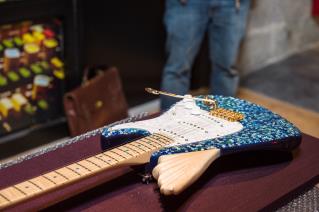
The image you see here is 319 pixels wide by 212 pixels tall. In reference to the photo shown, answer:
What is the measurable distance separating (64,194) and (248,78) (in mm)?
2047

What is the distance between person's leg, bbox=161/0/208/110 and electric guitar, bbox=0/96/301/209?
0.77 metres

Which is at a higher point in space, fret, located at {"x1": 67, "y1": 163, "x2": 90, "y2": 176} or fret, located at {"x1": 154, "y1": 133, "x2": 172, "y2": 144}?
fret, located at {"x1": 154, "y1": 133, "x2": 172, "y2": 144}

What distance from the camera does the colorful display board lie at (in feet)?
6.16

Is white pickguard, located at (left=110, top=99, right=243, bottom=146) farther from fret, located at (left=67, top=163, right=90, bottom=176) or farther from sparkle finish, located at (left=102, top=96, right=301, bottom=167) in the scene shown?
fret, located at (left=67, top=163, right=90, bottom=176)

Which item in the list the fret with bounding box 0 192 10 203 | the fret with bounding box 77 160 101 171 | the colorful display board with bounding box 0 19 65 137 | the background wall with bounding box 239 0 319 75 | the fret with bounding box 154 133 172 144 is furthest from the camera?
the background wall with bounding box 239 0 319 75

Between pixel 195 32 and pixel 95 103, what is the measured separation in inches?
19.6

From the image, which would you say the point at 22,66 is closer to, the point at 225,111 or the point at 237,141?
the point at 225,111

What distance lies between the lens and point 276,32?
9.82ft

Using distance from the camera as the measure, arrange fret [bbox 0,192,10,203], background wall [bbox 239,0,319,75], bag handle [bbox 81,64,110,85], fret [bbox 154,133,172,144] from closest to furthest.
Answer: fret [bbox 0,192,10,203] < fret [bbox 154,133,172,144] < bag handle [bbox 81,64,110,85] < background wall [bbox 239,0,319,75]

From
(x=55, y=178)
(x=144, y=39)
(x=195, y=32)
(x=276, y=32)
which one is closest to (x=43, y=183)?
(x=55, y=178)

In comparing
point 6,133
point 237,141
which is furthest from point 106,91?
point 237,141

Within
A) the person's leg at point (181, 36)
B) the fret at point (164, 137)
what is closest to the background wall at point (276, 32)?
the person's leg at point (181, 36)

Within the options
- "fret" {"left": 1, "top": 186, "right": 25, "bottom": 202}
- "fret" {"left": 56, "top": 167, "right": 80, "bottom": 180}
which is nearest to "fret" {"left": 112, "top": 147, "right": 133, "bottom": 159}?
"fret" {"left": 56, "top": 167, "right": 80, "bottom": 180}

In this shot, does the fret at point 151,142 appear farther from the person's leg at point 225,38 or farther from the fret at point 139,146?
the person's leg at point 225,38
